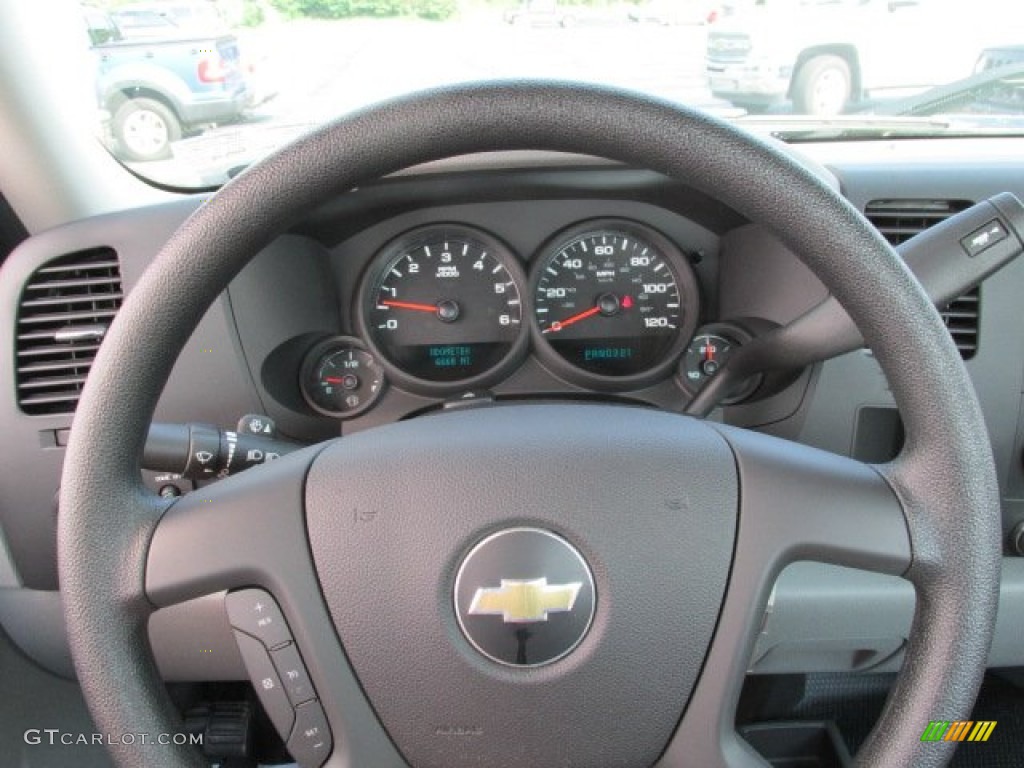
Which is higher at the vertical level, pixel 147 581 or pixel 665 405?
pixel 147 581

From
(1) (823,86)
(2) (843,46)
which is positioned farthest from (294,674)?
(2) (843,46)

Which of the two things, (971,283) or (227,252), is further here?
(971,283)

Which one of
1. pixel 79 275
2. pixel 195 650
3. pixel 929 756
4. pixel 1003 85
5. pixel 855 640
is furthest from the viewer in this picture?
pixel 1003 85

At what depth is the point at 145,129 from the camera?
6.86ft

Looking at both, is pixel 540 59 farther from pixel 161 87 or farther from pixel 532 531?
pixel 532 531

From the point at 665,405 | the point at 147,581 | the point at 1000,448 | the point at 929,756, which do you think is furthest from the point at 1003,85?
the point at 147,581

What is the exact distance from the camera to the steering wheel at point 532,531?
0.98 m

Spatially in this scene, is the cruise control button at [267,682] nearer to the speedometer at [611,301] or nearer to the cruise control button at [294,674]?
the cruise control button at [294,674]

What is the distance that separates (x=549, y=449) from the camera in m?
A: 1.10

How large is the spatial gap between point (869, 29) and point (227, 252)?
2.06 metres

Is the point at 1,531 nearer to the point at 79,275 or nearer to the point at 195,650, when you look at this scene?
the point at 79,275

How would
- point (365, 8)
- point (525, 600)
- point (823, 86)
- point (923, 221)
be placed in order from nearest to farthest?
point (525, 600)
point (923, 221)
point (365, 8)
point (823, 86)

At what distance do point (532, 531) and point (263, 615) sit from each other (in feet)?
1.03

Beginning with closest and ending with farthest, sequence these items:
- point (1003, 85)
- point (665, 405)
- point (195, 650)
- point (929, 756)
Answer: point (929, 756), point (195, 650), point (665, 405), point (1003, 85)
